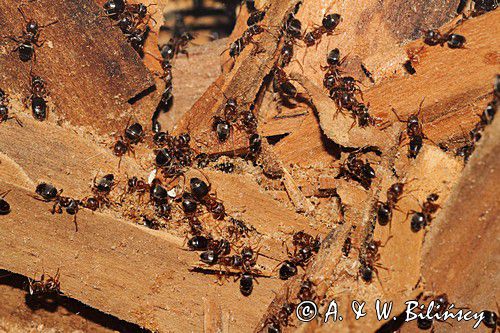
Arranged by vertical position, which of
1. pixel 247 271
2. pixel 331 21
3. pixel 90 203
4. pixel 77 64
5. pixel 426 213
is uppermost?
pixel 331 21

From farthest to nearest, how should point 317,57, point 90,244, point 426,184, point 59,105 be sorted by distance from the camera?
1. point 317,57
2. point 59,105
3. point 90,244
4. point 426,184

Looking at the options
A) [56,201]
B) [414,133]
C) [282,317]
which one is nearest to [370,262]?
[282,317]

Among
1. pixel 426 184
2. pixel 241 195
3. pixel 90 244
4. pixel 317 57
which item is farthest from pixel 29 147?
pixel 426 184

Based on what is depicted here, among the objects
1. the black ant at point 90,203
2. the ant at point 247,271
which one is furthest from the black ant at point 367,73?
the black ant at point 90,203

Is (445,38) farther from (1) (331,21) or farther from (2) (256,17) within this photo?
(2) (256,17)

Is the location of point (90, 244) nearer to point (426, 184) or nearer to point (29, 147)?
point (29, 147)

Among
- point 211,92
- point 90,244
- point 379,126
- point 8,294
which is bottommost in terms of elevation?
point 8,294
